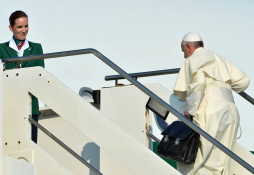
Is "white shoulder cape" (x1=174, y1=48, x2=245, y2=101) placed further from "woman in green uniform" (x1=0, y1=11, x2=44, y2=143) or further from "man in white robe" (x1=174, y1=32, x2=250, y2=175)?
"woman in green uniform" (x1=0, y1=11, x2=44, y2=143)

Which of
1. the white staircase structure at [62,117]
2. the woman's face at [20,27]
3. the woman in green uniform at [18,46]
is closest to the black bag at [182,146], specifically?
the white staircase structure at [62,117]

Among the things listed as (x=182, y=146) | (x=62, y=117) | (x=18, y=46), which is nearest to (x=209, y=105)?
(x=182, y=146)

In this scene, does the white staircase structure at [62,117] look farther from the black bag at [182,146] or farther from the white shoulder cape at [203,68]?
the white shoulder cape at [203,68]

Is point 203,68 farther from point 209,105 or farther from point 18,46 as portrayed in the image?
point 18,46

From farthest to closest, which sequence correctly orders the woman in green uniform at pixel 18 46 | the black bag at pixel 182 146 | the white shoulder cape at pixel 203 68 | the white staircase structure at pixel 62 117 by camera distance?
the woman in green uniform at pixel 18 46 → the white shoulder cape at pixel 203 68 → the black bag at pixel 182 146 → the white staircase structure at pixel 62 117

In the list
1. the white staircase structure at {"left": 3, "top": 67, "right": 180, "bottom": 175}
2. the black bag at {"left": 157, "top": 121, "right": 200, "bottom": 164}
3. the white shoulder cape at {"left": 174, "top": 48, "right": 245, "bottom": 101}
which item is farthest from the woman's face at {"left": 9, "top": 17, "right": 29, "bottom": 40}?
the black bag at {"left": 157, "top": 121, "right": 200, "bottom": 164}

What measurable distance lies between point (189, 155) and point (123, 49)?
480 centimetres

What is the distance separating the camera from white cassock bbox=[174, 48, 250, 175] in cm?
405

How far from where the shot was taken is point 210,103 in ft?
13.6

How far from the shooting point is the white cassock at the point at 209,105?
159 inches

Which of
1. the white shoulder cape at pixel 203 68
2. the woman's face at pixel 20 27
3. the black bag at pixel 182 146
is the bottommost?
the black bag at pixel 182 146

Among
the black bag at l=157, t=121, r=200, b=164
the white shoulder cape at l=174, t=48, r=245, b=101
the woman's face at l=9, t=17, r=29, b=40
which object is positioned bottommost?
the black bag at l=157, t=121, r=200, b=164

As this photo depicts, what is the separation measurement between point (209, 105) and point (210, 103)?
0.02 metres

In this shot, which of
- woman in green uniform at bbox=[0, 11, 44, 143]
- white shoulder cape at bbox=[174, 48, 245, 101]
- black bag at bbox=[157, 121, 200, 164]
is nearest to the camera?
black bag at bbox=[157, 121, 200, 164]
